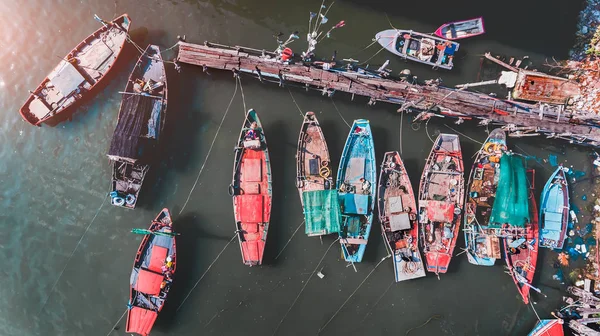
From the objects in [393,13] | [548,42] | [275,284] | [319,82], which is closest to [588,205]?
[548,42]

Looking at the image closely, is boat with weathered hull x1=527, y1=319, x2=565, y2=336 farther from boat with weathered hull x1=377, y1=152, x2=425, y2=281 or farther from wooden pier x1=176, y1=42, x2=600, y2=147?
wooden pier x1=176, y1=42, x2=600, y2=147

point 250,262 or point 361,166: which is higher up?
point 361,166

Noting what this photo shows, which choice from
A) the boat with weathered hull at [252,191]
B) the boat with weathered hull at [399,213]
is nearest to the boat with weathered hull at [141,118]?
the boat with weathered hull at [252,191]

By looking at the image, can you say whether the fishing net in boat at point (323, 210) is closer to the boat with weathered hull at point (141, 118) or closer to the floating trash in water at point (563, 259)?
the boat with weathered hull at point (141, 118)

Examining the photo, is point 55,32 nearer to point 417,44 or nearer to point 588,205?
point 417,44

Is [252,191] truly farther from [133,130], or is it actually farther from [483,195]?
[483,195]

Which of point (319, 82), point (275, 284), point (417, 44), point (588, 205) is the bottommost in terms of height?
point (275, 284)

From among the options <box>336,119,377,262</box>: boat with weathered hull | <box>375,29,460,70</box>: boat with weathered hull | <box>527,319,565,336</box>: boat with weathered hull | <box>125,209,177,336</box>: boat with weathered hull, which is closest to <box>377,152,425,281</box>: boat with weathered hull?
<box>336,119,377,262</box>: boat with weathered hull
